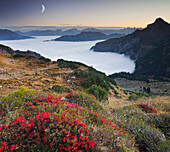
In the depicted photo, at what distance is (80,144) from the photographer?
2564 millimetres

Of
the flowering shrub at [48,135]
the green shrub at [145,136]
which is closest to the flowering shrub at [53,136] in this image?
the flowering shrub at [48,135]

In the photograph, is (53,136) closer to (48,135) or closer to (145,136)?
(48,135)

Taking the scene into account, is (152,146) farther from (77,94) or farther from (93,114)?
(77,94)

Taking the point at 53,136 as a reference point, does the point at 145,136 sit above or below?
below

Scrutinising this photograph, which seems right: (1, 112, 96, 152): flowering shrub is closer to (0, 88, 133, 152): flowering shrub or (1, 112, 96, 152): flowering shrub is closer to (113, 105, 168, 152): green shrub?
(0, 88, 133, 152): flowering shrub

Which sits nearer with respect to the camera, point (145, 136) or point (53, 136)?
point (53, 136)

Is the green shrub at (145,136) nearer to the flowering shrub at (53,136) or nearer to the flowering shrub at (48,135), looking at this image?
the flowering shrub at (53,136)

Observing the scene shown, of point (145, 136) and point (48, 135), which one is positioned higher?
point (48, 135)

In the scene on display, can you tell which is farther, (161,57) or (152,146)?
(161,57)

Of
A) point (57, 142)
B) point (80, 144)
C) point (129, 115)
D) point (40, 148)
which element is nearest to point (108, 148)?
point (80, 144)

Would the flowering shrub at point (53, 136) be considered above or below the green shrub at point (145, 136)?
above

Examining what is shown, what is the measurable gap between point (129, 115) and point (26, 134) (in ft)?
15.6

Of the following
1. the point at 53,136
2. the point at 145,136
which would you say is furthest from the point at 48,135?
the point at 145,136

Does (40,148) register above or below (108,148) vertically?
above
